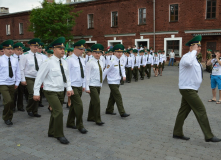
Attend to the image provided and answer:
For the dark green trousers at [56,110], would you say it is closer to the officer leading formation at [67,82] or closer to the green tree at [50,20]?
the officer leading formation at [67,82]

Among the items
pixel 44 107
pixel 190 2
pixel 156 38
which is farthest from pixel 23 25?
pixel 44 107

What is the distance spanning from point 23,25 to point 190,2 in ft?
92.0

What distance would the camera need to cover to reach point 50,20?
29.2 m

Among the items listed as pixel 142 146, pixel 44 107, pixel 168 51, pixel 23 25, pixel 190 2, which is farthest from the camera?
pixel 23 25


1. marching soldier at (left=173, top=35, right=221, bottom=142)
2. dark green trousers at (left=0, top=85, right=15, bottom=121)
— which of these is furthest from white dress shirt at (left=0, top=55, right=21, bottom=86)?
marching soldier at (left=173, top=35, right=221, bottom=142)

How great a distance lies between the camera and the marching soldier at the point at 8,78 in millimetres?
6488

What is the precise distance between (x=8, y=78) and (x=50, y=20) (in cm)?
2410

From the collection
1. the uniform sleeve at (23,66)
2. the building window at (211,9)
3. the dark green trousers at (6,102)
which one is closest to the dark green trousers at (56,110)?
the dark green trousers at (6,102)

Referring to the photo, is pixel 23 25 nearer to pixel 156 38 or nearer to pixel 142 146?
pixel 156 38

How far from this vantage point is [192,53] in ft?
16.6

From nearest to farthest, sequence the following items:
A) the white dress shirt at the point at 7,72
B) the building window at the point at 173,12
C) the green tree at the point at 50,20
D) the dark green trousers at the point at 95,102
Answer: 1. the dark green trousers at the point at 95,102
2. the white dress shirt at the point at 7,72
3. the building window at the point at 173,12
4. the green tree at the point at 50,20

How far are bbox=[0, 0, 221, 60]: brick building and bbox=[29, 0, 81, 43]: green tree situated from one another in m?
3.84

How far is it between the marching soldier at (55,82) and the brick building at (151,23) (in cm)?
2322

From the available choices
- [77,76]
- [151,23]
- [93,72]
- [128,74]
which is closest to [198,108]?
[93,72]
